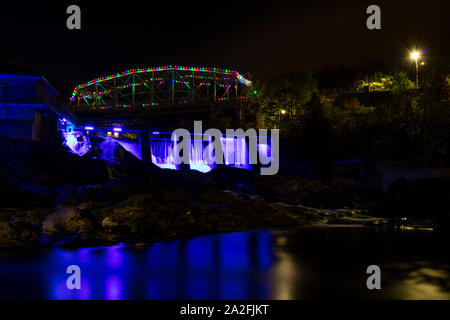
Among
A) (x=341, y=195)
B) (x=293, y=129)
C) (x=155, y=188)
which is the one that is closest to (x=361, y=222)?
(x=341, y=195)

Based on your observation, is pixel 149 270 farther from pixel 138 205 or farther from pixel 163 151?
pixel 163 151

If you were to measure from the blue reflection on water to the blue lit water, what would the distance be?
0.07 ft

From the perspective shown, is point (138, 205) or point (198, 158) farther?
point (198, 158)

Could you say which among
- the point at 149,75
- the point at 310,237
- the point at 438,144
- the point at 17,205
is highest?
the point at 149,75

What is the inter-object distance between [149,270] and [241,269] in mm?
2541

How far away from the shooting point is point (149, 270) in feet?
37.0

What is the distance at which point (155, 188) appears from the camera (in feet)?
76.3

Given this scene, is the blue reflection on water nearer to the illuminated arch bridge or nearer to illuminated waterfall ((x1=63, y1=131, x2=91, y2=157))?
illuminated waterfall ((x1=63, y1=131, x2=91, y2=157))

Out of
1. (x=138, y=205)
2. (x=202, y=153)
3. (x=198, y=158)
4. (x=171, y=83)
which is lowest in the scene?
(x=138, y=205)

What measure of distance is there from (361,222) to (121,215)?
12.6 metres

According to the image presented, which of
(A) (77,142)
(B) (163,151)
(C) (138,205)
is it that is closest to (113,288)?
(C) (138,205)

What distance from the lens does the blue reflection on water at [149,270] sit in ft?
29.7

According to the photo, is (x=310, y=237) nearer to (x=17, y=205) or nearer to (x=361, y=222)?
(x=361, y=222)

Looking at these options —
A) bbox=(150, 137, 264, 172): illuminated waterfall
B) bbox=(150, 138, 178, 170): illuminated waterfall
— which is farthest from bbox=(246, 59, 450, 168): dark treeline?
bbox=(150, 138, 178, 170): illuminated waterfall
